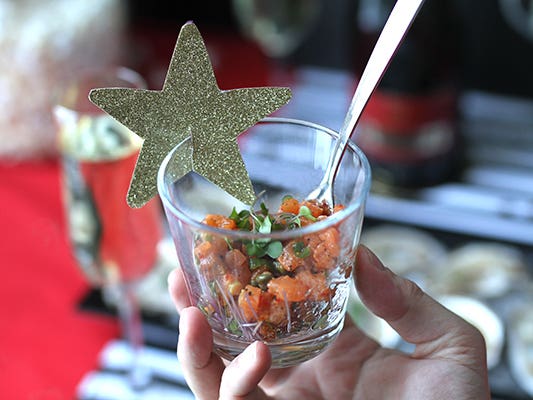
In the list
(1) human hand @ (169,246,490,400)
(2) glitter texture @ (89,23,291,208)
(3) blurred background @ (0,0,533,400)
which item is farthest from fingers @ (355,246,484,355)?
(3) blurred background @ (0,0,533,400)

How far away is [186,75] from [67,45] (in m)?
0.75

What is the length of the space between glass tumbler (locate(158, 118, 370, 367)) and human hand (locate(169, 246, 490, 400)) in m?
0.02

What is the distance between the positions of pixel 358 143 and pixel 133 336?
1.59 ft

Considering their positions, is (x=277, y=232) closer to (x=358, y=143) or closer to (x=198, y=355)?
(x=198, y=355)

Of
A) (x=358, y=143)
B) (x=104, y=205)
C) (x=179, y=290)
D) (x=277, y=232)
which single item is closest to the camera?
(x=277, y=232)

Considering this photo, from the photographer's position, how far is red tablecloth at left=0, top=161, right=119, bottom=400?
2.87 feet

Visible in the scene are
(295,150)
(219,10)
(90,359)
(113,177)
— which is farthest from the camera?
(219,10)

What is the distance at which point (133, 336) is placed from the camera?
85 cm

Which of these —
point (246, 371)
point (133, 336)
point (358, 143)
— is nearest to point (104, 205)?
point (133, 336)

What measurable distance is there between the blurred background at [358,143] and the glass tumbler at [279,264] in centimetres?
34

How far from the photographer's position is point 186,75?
49cm

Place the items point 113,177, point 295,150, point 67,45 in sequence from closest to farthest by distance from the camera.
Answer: point 295,150
point 113,177
point 67,45

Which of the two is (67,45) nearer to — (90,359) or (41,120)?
(41,120)

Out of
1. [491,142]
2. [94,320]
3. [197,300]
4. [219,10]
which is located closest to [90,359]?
[94,320]
